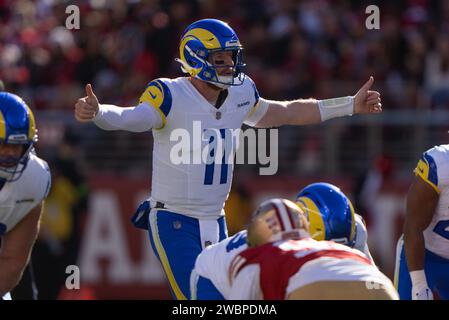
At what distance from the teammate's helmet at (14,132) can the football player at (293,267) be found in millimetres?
1501

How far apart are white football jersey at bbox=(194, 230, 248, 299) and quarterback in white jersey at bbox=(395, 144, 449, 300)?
1.70m

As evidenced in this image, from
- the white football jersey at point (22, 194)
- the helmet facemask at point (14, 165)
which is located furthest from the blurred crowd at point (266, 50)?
the helmet facemask at point (14, 165)

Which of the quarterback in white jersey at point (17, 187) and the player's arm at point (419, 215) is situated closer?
the quarterback in white jersey at point (17, 187)

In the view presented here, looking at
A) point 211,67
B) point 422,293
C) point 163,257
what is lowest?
point 422,293

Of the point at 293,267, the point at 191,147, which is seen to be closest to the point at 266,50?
the point at 191,147

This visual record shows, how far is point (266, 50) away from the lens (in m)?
13.7

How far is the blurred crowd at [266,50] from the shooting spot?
517 inches

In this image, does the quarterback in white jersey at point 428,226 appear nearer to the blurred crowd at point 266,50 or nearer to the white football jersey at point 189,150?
the white football jersey at point 189,150

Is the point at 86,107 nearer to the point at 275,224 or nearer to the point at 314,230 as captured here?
the point at 314,230

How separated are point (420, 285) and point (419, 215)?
1.36ft

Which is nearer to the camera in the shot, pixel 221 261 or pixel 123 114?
pixel 221 261

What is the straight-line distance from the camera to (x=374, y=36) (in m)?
13.6

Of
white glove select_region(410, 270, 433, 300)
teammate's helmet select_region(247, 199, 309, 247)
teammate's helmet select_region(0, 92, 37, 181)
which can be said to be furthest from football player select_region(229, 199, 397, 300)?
white glove select_region(410, 270, 433, 300)
